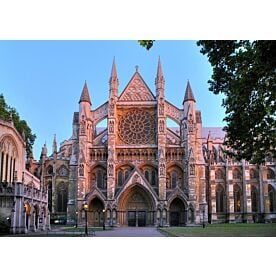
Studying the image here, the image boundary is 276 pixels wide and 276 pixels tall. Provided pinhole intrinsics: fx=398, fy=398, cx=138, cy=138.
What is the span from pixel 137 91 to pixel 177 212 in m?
9.74

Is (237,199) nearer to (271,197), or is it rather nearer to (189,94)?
(271,197)

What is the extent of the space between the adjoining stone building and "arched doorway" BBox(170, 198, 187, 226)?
10.2m

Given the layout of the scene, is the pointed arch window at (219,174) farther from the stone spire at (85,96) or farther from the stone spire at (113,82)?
the stone spire at (85,96)

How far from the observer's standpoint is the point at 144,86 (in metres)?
31.1

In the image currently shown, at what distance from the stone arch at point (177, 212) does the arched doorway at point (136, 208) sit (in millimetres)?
1551

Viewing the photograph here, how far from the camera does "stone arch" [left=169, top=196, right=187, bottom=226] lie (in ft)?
92.8

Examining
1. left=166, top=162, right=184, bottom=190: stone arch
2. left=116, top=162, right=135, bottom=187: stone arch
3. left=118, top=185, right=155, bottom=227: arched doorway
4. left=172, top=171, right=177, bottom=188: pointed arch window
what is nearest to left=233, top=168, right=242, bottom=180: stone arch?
left=166, top=162, right=184, bottom=190: stone arch

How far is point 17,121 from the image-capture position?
25516 millimetres

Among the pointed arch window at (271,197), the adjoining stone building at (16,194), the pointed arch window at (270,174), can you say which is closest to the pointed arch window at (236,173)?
the pointed arch window at (270,174)

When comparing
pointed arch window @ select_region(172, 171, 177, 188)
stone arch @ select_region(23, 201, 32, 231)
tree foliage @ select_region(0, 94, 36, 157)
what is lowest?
stone arch @ select_region(23, 201, 32, 231)

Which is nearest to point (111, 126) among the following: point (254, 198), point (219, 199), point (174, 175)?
point (174, 175)

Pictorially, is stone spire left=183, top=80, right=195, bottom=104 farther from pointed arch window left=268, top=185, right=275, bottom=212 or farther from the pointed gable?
pointed arch window left=268, top=185, right=275, bottom=212

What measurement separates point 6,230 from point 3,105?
36.3ft
